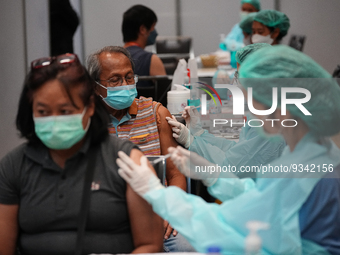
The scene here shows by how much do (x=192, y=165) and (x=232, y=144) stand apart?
1.05m

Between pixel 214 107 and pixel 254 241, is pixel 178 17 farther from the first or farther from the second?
pixel 254 241

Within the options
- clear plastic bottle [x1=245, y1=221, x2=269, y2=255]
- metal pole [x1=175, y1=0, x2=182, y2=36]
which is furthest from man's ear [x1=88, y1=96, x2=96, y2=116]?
metal pole [x1=175, y1=0, x2=182, y2=36]

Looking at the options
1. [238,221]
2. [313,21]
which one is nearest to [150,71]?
[238,221]

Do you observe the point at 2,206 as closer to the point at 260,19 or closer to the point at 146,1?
the point at 260,19

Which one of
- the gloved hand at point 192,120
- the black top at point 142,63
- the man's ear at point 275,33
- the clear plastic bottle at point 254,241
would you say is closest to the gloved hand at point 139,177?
the clear plastic bottle at point 254,241

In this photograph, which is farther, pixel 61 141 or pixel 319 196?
pixel 61 141

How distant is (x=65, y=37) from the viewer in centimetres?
459

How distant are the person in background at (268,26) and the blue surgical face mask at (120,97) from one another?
6.76 feet

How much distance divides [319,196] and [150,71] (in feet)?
8.69

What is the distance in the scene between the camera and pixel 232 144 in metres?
2.43

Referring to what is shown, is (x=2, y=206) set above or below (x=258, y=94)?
below

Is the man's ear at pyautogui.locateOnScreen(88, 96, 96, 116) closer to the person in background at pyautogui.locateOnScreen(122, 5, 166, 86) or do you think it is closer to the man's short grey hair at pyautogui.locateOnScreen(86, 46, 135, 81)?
the man's short grey hair at pyautogui.locateOnScreen(86, 46, 135, 81)

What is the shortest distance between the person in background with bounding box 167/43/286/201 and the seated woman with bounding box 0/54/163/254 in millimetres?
738

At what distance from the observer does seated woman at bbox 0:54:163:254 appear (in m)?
1.39
